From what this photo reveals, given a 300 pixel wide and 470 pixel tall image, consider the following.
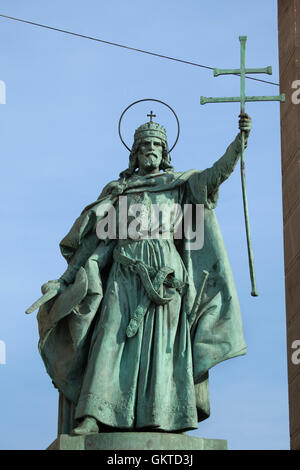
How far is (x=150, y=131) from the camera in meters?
16.0

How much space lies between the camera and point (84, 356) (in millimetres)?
15266

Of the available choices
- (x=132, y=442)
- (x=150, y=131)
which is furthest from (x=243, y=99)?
(x=132, y=442)

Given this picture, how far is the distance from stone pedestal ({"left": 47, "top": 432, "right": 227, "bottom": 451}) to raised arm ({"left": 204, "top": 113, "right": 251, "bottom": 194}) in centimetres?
263

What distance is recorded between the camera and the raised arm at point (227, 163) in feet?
50.4

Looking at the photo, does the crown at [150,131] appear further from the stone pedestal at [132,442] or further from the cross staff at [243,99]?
the stone pedestal at [132,442]

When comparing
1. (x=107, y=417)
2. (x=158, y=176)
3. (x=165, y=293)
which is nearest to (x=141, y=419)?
(x=107, y=417)

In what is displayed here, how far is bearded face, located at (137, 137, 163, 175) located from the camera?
16.0 meters

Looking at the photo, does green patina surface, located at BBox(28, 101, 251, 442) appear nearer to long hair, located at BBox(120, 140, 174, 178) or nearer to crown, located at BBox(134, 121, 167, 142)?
crown, located at BBox(134, 121, 167, 142)

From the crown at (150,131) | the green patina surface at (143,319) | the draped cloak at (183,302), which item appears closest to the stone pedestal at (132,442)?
the green patina surface at (143,319)

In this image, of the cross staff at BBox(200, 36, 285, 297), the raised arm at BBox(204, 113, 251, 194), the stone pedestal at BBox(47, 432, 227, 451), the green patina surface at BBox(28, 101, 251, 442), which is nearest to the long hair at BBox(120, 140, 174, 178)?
the green patina surface at BBox(28, 101, 251, 442)

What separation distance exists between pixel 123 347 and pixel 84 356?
44 centimetres

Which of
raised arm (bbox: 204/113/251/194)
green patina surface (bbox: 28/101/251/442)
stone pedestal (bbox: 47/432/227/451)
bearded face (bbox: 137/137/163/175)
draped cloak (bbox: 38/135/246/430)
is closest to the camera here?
stone pedestal (bbox: 47/432/227/451)

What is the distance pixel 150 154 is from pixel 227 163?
94 cm
